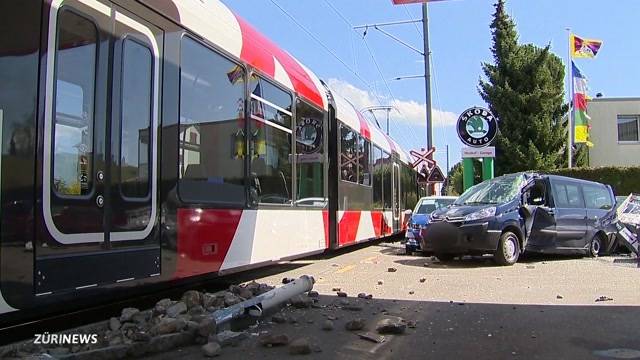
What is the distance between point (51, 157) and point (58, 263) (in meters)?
0.82

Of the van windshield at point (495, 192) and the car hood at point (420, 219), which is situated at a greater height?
the van windshield at point (495, 192)

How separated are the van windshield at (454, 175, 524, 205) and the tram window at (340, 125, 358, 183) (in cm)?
253

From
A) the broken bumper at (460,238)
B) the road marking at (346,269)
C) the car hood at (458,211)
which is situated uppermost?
the car hood at (458,211)

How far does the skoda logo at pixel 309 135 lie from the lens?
34.3 feet

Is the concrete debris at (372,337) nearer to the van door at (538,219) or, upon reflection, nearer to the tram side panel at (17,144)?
the tram side panel at (17,144)

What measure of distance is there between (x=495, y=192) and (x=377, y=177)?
5.12m

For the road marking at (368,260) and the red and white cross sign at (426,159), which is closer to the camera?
the road marking at (368,260)

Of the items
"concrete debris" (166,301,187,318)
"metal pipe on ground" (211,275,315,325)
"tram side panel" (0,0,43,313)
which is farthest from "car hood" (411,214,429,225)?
"tram side panel" (0,0,43,313)

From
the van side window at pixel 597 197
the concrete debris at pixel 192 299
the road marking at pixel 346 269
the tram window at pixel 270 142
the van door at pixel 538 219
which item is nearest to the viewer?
the concrete debris at pixel 192 299

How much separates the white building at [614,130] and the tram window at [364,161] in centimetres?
2468

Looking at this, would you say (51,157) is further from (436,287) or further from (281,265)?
(281,265)

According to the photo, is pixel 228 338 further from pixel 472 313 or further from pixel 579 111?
pixel 579 111

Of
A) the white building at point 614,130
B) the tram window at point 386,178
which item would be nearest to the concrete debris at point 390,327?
the tram window at point 386,178

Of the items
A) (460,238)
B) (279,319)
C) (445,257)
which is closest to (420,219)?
(445,257)
